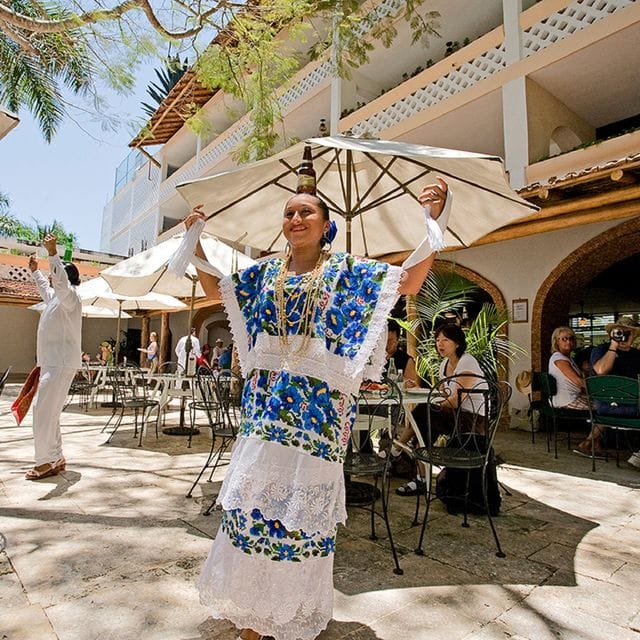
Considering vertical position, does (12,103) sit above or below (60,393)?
above

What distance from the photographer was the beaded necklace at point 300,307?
1.58 m

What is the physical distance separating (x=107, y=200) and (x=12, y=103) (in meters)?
18.7

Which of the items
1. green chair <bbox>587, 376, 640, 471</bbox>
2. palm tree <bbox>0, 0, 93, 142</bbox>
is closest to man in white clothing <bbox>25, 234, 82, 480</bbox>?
palm tree <bbox>0, 0, 93, 142</bbox>

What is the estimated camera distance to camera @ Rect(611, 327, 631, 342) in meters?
4.73

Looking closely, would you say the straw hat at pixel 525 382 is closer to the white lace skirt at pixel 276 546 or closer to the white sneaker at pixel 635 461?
the white sneaker at pixel 635 461

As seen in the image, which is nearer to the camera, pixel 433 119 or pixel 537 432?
pixel 537 432

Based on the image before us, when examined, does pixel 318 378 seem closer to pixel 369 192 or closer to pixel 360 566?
pixel 360 566

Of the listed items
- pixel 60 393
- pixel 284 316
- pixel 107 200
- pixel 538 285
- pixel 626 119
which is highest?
pixel 107 200

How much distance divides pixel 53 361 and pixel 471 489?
3318 mm

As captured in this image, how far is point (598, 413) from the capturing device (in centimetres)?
456

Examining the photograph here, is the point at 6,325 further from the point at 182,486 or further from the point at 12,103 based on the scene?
the point at 182,486

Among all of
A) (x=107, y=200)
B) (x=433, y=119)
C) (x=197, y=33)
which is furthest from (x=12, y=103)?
(x=107, y=200)

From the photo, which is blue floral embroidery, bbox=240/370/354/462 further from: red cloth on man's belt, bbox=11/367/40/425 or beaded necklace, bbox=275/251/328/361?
red cloth on man's belt, bbox=11/367/40/425

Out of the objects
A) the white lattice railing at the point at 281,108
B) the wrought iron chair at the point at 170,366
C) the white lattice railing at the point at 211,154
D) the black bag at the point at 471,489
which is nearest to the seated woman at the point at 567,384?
the black bag at the point at 471,489
